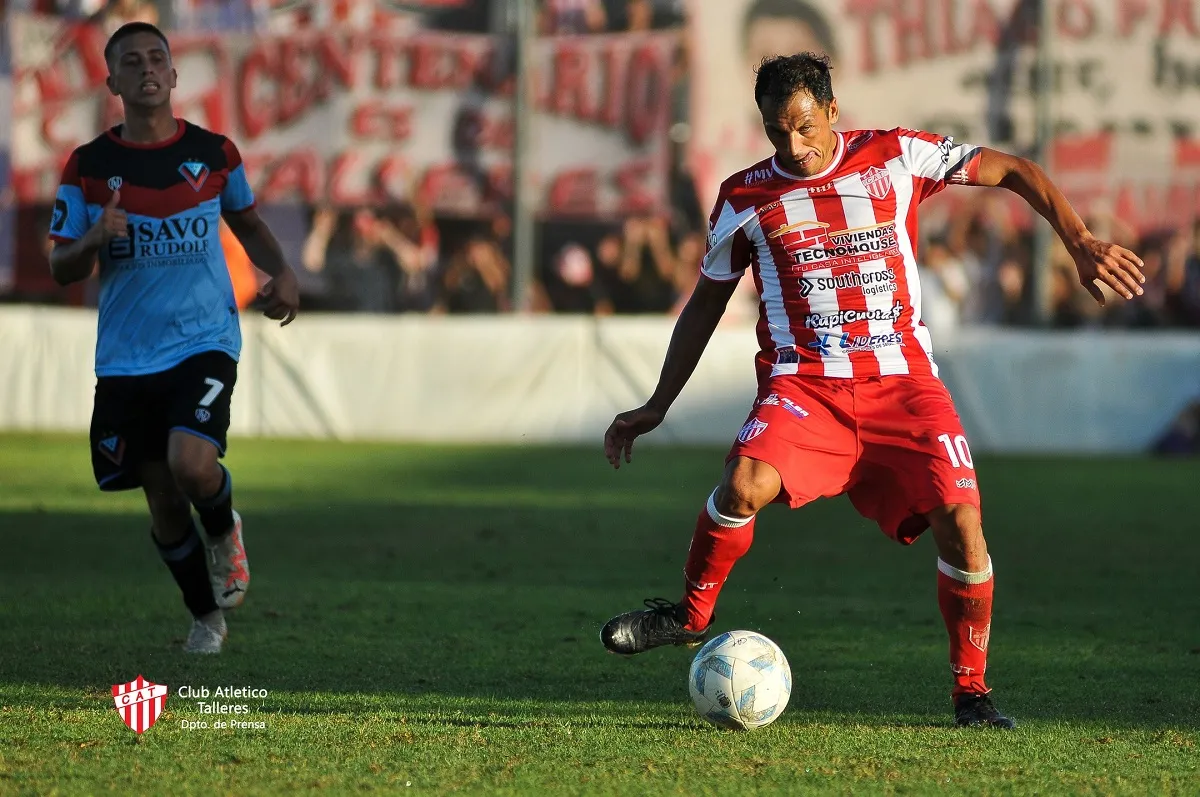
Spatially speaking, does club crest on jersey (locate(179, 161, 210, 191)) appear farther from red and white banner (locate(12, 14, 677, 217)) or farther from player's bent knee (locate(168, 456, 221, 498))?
red and white banner (locate(12, 14, 677, 217))

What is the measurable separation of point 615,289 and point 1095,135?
6.14 metres

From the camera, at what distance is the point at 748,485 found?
547 cm

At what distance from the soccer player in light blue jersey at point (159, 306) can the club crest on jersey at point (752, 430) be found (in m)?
2.14

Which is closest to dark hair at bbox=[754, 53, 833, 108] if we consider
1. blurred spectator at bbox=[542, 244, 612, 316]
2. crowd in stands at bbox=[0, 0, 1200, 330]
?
crowd in stands at bbox=[0, 0, 1200, 330]

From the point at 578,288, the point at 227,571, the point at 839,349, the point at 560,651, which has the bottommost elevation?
the point at 578,288

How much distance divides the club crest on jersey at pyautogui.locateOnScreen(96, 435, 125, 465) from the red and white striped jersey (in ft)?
8.13

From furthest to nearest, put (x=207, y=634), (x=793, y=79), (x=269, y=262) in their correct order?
(x=269, y=262) → (x=207, y=634) → (x=793, y=79)

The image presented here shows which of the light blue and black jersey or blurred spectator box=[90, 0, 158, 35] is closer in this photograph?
the light blue and black jersey

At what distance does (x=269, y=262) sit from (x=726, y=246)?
2.20 meters

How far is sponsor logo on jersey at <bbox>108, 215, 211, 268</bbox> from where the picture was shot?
6.68 m

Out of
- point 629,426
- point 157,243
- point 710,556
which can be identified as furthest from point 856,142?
point 157,243

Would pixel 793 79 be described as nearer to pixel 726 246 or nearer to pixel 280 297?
pixel 726 246

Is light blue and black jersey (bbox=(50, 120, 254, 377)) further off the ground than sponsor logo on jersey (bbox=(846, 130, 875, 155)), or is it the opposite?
sponsor logo on jersey (bbox=(846, 130, 875, 155))

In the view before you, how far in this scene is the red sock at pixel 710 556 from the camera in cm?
558
